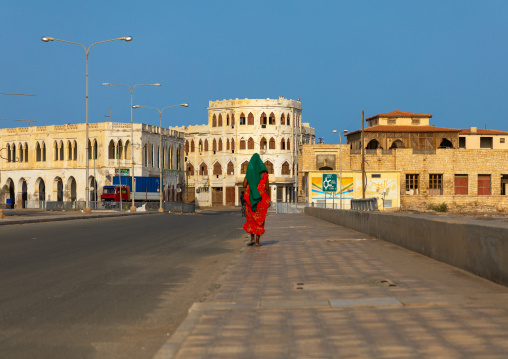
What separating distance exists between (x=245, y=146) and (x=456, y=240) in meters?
97.6

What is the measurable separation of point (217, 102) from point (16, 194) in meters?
34.5

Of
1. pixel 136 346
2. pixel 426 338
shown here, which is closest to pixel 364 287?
pixel 426 338

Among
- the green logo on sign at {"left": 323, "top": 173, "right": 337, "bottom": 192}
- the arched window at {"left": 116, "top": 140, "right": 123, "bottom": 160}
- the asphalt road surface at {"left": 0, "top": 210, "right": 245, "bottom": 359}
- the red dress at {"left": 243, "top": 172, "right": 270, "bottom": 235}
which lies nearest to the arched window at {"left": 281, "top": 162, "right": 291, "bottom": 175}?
the arched window at {"left": 116, "top": 140, "right": 123, "bottom": 160}

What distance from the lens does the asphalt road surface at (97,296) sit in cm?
567

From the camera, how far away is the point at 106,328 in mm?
6332

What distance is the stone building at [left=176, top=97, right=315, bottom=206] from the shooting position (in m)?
106

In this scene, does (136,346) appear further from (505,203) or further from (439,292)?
(505,203)

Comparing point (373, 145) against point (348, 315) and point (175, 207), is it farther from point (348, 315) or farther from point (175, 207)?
point (348, 315)

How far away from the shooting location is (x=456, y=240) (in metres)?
10.4

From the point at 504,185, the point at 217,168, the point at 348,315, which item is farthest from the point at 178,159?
the point at 348,315

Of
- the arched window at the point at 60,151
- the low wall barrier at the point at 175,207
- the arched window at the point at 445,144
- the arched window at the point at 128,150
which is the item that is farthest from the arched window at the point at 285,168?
the low wall barrier at the point at 175,207

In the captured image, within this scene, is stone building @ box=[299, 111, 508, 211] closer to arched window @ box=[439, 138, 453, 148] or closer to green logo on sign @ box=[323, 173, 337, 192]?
arched window @ box=[439, 138, 453, 148]

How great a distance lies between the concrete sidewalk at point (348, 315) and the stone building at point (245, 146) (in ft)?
309

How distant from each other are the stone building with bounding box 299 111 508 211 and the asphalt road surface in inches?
2702
